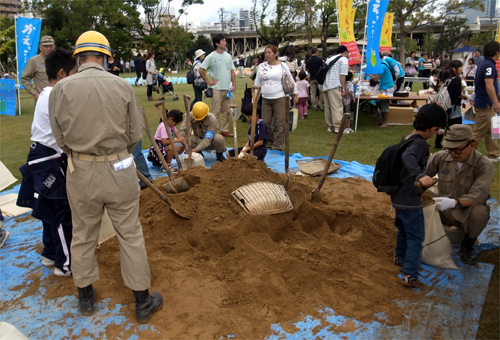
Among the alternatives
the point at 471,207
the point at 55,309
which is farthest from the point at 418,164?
the point at 55,309

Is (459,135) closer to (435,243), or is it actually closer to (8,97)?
(435,243)

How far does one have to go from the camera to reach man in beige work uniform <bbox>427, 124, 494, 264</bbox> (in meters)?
3.19

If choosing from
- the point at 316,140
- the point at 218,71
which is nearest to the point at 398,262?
the point at 316,140

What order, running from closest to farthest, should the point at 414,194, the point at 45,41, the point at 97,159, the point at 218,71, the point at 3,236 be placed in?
the point at 97,159
the point at 414,194
the point at 3,236
the point at 45,41
the point at 218,71

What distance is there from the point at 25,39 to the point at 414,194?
432 inches

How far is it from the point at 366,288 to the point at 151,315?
1531mm

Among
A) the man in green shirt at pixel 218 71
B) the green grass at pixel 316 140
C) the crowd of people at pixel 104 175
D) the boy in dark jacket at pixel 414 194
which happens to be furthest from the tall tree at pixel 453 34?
the boy in dark jacket at pixel 414 194

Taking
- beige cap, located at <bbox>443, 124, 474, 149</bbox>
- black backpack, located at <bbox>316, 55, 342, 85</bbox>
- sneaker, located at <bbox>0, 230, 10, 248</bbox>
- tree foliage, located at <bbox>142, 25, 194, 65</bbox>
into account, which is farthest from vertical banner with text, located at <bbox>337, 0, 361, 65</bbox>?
tree foliage, located at <bbox>142, 25, 194, 65</bbox>

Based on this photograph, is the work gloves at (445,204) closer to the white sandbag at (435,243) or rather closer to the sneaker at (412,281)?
the white sandbag at (435,243)

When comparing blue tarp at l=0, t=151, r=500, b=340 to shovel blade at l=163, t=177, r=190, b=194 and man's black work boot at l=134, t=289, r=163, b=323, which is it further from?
shovel blade at l=163, t=177, r=190, b=194

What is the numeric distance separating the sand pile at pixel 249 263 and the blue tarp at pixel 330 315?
0.24ft

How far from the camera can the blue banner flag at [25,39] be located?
1031 centimetres

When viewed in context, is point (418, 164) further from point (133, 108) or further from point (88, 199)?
point (88, 199)

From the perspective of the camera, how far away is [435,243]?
3.09 m
